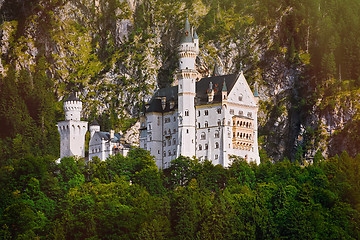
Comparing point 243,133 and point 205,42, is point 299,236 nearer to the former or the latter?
point 243,133

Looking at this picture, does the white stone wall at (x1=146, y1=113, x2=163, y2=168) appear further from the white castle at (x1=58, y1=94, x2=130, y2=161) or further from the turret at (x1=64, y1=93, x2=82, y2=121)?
the turret at (x1=64, y1=93, x2=82, y2=121)

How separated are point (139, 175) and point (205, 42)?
45.4 m

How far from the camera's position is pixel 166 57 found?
17900cm

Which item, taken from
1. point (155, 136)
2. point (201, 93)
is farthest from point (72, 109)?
point (201, 93)

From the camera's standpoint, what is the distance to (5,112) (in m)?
168

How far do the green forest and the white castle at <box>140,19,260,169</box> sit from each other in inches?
158

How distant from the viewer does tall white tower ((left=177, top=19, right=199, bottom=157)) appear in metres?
140

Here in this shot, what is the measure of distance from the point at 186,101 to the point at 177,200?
21.5m

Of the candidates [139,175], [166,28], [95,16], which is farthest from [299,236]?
[95,16]

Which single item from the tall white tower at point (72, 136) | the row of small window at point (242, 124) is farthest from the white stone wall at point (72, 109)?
the row of small window at point (242, 124)

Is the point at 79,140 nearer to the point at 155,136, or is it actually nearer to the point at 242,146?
the point at 155,136

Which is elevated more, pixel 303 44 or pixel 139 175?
pixel 303 44

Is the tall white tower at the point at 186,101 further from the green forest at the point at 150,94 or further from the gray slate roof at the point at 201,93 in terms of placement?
the green forest at the point at 150,94

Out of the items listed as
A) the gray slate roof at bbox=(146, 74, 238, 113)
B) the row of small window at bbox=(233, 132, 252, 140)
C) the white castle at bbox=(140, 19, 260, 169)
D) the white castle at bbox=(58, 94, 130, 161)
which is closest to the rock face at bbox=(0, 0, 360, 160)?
the gray slate roof at bbox=(146, 74, 238, 113)
